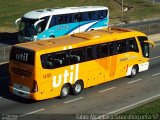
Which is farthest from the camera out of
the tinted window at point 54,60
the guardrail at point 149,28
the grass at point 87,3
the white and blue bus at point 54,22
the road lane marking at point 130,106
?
the grass at point 87,3

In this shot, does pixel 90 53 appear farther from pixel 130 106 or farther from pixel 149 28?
pixel 149 28

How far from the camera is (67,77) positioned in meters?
22.7

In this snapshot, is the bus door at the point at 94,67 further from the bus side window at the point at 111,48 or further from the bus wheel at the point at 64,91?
the bus wheel at the point at 64,91

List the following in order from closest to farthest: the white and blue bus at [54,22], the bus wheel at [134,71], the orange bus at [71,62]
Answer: the orange bus at [71,62], the bus wheel at [134,71], the white and blue bus at [54,22]

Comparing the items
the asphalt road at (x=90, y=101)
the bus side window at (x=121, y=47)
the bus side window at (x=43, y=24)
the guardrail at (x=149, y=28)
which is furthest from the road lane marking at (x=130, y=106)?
the guardrail at (x=149, y=28)

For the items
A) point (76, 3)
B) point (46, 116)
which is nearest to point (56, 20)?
point (46, 116)

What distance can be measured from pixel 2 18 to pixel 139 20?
18.5m

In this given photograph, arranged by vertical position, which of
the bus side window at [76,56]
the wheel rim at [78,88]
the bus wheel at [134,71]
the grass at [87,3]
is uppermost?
the bus side window at [76,56]

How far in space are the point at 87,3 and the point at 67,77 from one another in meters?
51.0

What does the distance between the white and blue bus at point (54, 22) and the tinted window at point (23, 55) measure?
16979 mm

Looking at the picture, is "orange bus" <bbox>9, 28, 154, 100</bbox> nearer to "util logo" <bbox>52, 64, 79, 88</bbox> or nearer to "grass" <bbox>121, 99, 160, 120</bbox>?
"util logo" <bbox>52, 64, 79, 88</bbox>

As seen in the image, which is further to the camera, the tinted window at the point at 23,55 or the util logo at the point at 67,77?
the util logo at the point at 67,77

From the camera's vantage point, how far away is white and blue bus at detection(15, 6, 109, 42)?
39188 millimetres

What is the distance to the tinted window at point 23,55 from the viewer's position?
69.4 ft
